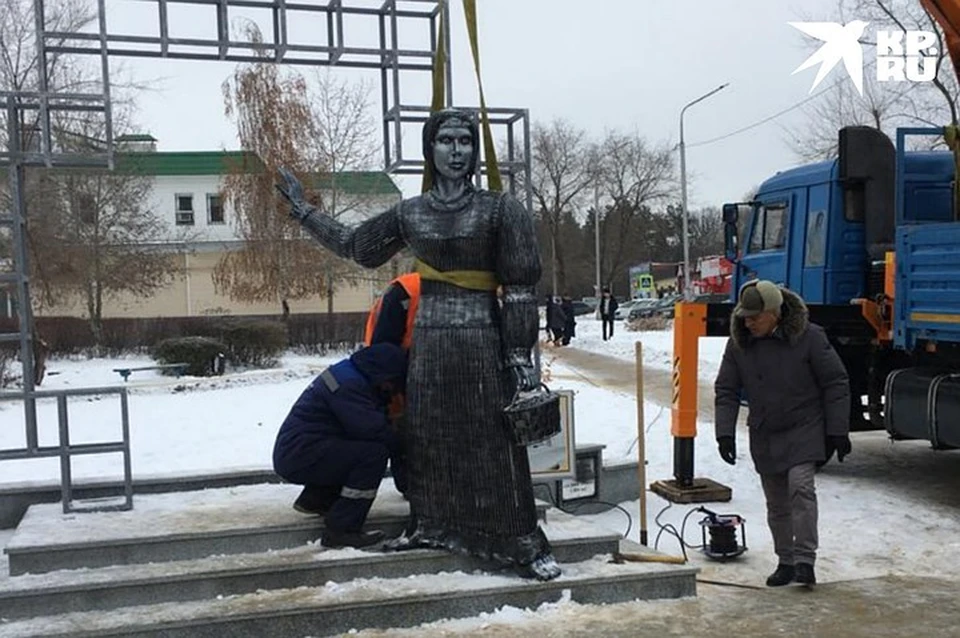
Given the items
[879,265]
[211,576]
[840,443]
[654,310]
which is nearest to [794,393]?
[840,443]

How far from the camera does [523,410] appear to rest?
4.77 metres

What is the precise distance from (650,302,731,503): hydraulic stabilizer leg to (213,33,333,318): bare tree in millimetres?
17430

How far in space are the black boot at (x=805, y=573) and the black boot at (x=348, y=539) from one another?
2.31 m

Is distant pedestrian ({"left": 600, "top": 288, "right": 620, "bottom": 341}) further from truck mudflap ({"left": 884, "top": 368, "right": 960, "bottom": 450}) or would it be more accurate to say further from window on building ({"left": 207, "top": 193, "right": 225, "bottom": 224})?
truck mudflap ({"left": 884, "top": 368, "right": 960, "bottom": 450})

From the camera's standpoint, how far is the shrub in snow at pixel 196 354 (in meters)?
18.2

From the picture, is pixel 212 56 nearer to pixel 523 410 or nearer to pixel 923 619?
pixel 523 410

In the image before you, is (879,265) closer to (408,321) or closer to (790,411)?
(790,411)

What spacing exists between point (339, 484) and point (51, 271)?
16889mm

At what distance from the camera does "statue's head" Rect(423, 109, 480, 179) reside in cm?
502

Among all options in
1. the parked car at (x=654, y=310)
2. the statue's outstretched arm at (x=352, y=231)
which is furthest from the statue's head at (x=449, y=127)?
the parked car at (x=654, y=310)

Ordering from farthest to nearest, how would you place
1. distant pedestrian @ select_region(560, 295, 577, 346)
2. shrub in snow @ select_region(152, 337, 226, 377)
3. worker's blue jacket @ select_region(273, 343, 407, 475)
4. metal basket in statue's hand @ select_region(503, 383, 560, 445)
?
distant pedestrian @ select_region(560, 295, 577, 346) < shrub in snow @ select_region(152, 337, 226, 377) < worker's blue jacket @ select_region(273, 343, 407, 475) < metal basket in statue's hand @ select_region(503, 383, 560, 445)

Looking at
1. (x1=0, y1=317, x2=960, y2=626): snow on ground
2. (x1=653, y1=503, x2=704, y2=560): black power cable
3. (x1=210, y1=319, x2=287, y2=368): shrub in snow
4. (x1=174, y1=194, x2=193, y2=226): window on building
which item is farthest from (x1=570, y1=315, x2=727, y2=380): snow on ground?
(x1=174, y1=194, x2=193, y2=226): window on building

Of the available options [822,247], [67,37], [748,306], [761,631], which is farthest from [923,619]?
[67,37]

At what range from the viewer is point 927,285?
800 centimetres
